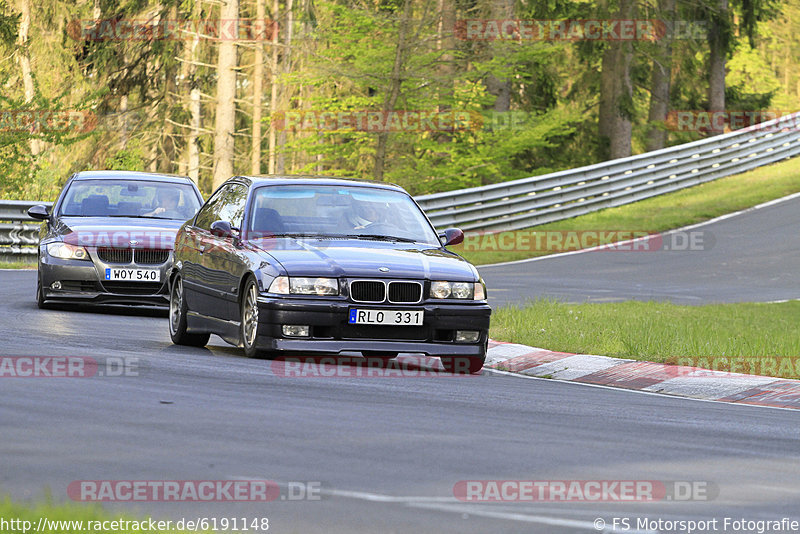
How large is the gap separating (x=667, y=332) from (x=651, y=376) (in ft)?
6.79

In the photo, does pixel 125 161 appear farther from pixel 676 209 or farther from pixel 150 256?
pixel 150 256

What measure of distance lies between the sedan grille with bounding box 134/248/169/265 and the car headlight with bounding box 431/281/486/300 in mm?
5216

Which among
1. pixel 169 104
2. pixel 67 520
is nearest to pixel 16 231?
pixel 67 520

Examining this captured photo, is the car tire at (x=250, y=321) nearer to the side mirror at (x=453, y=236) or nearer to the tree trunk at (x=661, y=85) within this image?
the side mirror at (x=453, y=236)

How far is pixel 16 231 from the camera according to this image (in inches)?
948

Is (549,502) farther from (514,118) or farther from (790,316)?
(514,118)

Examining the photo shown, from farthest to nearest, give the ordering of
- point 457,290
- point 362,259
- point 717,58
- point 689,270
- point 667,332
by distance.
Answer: point 717,58 < point 689,270 < point 667,332 < point 457,290 < point 362,259

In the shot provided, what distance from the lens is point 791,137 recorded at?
3531 cm

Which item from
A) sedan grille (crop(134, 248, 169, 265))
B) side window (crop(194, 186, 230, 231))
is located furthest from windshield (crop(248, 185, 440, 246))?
sedan grille (crop(134, 248, 169, 265))

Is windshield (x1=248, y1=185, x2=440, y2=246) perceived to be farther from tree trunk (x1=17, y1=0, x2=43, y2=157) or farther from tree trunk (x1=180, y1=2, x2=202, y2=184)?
tree trunk (x1=17, y1=0, x2=43, y2=157)

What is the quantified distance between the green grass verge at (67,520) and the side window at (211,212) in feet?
23.8

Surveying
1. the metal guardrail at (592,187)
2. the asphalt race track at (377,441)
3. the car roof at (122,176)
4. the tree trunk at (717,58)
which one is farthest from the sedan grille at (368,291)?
the tree trunk at (717,58)

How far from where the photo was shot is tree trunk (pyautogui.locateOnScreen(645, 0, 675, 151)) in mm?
39094

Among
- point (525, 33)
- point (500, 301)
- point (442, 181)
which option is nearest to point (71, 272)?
point (500, 301)
